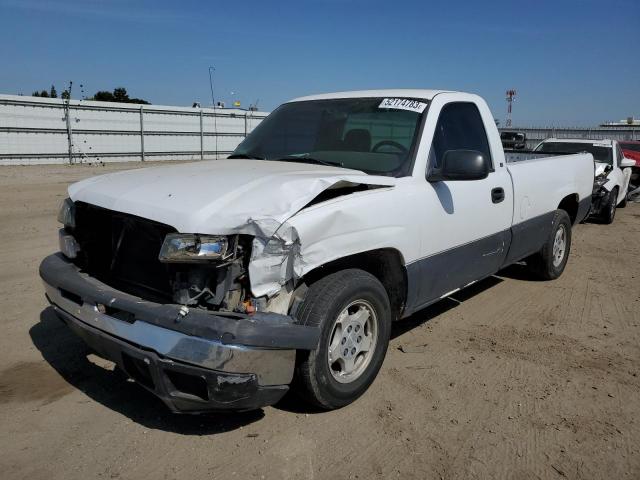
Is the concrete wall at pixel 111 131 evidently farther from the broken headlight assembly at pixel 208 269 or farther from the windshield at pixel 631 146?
the broken headlight assembly at pixel 208 269

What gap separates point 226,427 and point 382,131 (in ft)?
7.84

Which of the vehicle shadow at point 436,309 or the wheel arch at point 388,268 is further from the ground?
the wheel arch at point 388,268

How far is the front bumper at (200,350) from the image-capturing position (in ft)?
8.61

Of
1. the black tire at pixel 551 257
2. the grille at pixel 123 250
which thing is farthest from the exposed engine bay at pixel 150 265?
the black tire at pixel 551 257

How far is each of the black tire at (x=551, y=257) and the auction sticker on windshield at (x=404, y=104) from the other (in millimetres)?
2689

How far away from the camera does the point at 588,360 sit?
167 inches

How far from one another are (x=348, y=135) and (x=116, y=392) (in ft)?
8.21

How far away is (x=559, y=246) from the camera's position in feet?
21.3

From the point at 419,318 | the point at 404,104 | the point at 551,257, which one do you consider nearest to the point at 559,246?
the point at 551,257

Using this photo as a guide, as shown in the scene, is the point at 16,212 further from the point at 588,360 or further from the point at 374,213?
the point at 588,360

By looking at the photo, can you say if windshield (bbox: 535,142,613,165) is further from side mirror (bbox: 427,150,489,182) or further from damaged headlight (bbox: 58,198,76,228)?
damaged headlight (bbox: 58,198,76,228)

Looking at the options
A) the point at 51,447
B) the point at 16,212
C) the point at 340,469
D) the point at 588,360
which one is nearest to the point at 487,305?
the point at 588,360

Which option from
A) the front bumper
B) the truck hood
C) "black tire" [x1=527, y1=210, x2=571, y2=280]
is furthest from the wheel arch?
"black tire" [x1=527, y1=210, x2=571, y2=280]

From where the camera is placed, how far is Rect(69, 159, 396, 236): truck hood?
9.03 feet
